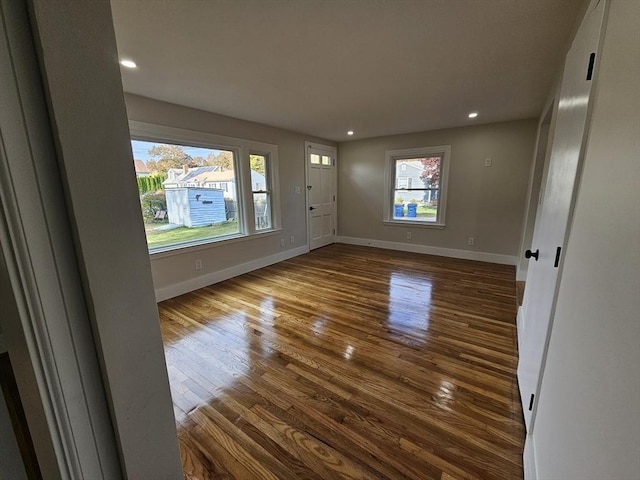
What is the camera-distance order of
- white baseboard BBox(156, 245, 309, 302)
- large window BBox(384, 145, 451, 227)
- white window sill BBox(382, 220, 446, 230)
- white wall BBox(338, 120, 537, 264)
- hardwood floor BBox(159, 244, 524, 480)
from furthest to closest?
white window sill BBox(382, 220, 446, 230), large window BBox(384, 145, 451, 227), white wall BBox(338, 120, 537, 264), white baseboard BBox(156, 245, 309, 302), hardwood floor BBox(159, 244, 524, 480)

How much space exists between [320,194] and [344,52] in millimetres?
3615

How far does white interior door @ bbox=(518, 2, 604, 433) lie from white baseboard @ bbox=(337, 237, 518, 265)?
321cm

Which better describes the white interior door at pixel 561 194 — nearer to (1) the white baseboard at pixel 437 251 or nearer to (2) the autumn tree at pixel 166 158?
(1) the white baseboard at pixel 437 251

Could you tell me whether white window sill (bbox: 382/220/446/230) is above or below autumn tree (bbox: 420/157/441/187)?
below

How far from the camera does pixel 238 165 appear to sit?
3873 mm

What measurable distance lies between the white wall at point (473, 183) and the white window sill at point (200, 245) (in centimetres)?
247

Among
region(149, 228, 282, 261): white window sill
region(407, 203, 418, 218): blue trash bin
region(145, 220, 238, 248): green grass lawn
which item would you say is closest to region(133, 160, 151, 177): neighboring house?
region(145, 220, 238, 248): green grass lawn

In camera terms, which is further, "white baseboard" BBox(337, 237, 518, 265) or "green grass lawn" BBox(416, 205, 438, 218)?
"green grass lawn" BBox(416, 205, 438, 218)

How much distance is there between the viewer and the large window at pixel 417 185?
4801 millimetres

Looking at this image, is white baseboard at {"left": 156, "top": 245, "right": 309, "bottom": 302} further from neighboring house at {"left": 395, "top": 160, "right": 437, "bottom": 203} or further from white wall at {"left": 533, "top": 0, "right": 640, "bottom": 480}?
white wall at {"left": 533, "top": 0, "right": 640, "bottom": 480}

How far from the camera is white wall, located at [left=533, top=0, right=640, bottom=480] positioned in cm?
54

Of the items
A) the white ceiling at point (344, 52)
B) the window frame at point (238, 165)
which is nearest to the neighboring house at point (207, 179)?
the window frame at point (238, 165)

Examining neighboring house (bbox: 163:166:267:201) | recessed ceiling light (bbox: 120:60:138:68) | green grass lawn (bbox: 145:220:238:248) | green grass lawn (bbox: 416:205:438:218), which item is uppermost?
recessed ceiling light (bbox: 120:60:138:68)

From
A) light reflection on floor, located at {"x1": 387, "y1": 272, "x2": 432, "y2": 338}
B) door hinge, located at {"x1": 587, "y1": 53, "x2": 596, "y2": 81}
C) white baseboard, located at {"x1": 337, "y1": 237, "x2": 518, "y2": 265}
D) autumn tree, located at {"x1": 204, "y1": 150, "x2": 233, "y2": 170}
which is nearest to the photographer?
door hinge, located at {"x1": 587, "y1": 53, "x2": 596, "y2": 81}
